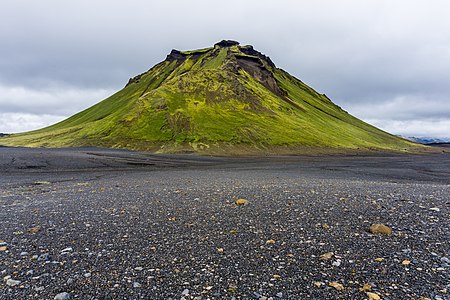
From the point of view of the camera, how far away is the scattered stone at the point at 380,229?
30.6ft

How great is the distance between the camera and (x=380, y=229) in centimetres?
943

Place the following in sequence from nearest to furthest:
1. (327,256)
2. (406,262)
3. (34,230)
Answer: (406,262) < (327,256) < (34,230)

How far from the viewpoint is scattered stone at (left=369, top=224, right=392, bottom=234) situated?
9.34 metres

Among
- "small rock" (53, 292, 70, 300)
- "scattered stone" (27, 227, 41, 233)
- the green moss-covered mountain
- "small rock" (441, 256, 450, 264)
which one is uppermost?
the green moss-covered mountain

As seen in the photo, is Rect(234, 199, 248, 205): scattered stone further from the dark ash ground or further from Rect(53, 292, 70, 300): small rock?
Rect(53, 292, 70, 300): small rock

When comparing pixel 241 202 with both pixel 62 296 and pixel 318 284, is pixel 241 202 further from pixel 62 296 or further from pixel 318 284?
pixel 62 296

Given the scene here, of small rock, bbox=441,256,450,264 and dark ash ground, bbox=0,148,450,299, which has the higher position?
small rock, bbox=441,256,450,264

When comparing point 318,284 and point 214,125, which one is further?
point 214,125

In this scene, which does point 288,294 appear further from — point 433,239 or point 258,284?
point 433,239

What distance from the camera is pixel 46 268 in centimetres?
704

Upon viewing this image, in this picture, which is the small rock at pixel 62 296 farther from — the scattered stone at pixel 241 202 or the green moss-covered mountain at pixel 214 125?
the green moss-covered mountain at pixel 214 125

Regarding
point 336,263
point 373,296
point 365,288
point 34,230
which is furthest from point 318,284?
point 34,230

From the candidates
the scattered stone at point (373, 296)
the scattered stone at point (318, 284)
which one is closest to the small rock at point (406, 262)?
the scattered stone at point (373, 296)

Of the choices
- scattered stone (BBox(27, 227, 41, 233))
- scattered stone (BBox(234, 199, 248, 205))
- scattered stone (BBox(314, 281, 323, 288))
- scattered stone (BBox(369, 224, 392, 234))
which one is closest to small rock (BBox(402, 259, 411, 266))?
scattered stone (BBox(369, 224, 392, 234))
